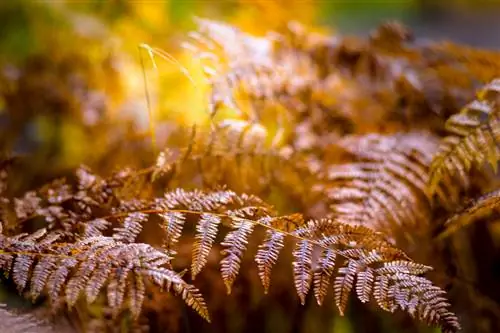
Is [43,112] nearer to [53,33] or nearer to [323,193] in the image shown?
[53,33]

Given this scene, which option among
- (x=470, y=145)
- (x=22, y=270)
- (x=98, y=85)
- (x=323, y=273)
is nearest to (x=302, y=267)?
(x=323, y=273)

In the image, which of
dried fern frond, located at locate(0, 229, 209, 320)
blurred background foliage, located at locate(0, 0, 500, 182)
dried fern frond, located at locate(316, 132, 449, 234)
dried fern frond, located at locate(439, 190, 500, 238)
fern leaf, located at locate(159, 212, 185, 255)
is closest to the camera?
dried fern frond, located at locate(0, 229, 209, 320)

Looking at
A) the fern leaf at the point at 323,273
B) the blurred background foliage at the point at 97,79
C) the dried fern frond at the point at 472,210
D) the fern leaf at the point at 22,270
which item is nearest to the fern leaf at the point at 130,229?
the fern leaf at the point at 22,270

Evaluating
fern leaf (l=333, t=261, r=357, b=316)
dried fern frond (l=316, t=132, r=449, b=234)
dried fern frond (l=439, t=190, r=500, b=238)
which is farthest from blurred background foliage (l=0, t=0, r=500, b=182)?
fern leaf (l=333, t=261, r=357, b=316)

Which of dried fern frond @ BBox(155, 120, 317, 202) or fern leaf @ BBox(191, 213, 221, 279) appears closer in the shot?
fern leaf @ BBox(191, 213, 221, 279)

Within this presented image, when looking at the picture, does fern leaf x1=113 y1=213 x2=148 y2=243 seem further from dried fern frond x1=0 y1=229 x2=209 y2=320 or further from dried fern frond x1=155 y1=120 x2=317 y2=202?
dried fern frond x1=155 y1=120 x2=317 y2=202

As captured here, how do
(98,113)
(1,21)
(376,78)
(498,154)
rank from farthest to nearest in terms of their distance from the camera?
1. (1,21)
2. (98,113)
3. (376,78)
4. (498,154)

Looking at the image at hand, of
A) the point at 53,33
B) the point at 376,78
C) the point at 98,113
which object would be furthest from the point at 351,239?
the point at 53,33
